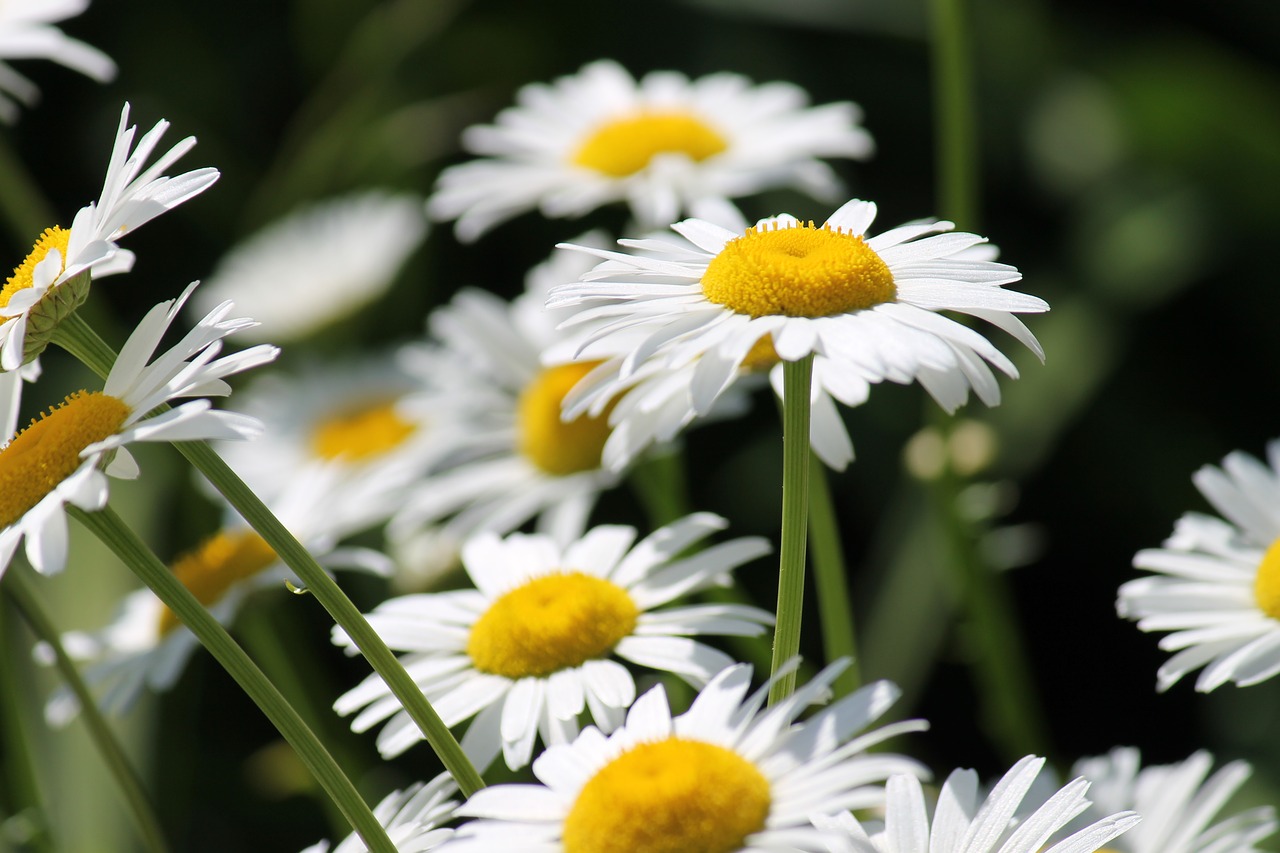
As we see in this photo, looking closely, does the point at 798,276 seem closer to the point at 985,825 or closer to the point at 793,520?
the point at 793,520

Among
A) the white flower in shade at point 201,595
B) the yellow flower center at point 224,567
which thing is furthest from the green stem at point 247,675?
the yellow flower center at point 224,567

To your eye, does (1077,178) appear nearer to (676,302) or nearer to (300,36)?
(300,36)

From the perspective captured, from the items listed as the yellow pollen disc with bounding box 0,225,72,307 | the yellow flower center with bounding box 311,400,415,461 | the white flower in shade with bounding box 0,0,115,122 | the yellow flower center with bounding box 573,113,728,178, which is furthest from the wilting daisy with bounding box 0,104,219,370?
the yellow flower center with bounding box 311,400,415,461

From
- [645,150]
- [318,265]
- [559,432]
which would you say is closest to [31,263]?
[559,432]

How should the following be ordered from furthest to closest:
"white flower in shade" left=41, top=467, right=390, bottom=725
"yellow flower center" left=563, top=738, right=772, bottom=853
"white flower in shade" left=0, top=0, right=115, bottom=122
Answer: "white flower in shade" left=0, top=0, right=115, bottom=122
"white flower in shade" left=41, top=467, right=390, bottom=725
"yellow flower center" left=563, top=738, right=772, bottom=853

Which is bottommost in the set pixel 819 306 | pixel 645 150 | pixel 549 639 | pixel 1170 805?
pixel 1170 805

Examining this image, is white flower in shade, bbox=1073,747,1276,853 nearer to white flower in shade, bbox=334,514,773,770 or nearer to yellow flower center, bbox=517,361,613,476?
white flower in shade, bbox=334,514,773,770
